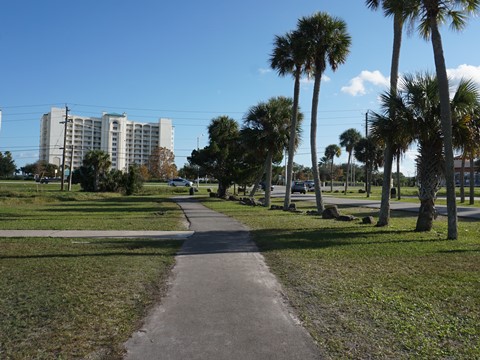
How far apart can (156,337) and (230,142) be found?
36.1m

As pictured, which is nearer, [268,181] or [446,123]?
[446,123]

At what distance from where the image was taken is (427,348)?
14.2 feet

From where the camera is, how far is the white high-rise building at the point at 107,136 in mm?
93312

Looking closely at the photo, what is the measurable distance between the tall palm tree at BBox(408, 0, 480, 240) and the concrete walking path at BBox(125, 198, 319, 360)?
6.40 meters

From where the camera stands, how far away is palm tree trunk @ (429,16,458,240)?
11820 millimetres

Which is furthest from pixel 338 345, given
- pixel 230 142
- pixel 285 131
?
Answer: pixel 230 142

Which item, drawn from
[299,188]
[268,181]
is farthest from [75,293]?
[299,188]

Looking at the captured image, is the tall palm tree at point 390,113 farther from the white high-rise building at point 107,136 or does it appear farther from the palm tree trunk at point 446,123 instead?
the white high-rise building at point 107,136

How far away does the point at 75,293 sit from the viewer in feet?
20.5

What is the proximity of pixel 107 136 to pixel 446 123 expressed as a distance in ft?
359

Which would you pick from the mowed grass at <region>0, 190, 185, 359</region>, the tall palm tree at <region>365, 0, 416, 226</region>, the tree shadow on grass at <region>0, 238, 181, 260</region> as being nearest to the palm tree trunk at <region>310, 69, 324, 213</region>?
the tall palm tree at <region>365, 0, 416, 226</region>

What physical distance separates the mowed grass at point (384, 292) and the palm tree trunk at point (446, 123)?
2.12 feet

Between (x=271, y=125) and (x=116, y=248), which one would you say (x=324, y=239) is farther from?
(x=271, y=125)

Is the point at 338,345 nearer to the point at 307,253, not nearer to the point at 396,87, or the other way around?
the point at 307,253
